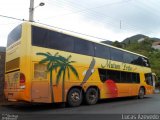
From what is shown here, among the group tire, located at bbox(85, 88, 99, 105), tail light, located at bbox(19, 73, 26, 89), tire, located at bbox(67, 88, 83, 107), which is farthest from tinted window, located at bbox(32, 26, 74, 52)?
tire, located at bbox(85, 88, 99, 105)

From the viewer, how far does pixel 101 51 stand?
61.1 ft

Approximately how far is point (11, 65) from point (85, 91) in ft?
13.6

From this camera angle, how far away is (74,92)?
16.2m

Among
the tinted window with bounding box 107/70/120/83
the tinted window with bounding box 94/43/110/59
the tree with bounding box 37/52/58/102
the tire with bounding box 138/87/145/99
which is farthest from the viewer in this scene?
the tire with bounding box 138/87/145/99

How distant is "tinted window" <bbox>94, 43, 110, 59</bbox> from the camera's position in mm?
18158

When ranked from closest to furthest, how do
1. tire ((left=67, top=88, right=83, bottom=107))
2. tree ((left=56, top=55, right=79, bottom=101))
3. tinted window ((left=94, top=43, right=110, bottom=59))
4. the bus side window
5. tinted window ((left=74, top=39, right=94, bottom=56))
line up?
tree ((left=56, top=55, right=79, bottom=101))
tire ((left=67, top=88, right=83, bottom=107))
tinted window ((left=74, top=39, right=94, bottom=56))
tinted window ((left=94, top=43, right=110, bottom=59))
the bus side window

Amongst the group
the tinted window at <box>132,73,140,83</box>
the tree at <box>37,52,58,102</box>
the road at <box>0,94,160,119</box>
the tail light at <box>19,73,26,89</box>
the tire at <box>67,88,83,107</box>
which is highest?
the tree at <box>37,52,58,102</box>

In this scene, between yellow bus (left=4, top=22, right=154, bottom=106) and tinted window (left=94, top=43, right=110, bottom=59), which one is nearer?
yellow bus (left=4, top=22, right=154, bottom=106)

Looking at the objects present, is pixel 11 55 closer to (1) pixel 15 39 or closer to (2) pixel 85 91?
(1) pixel 15 39

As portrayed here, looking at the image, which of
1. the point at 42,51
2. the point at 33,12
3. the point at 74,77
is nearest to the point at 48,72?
the point at 42,51

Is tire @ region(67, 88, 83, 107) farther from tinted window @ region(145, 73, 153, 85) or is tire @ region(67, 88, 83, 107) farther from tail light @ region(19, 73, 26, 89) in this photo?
tinted window @ region(145, 73, 153, 85)

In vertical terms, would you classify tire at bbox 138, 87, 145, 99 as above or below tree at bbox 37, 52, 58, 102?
below

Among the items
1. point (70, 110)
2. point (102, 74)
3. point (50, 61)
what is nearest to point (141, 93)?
point (102, 74)

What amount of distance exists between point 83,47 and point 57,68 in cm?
245
